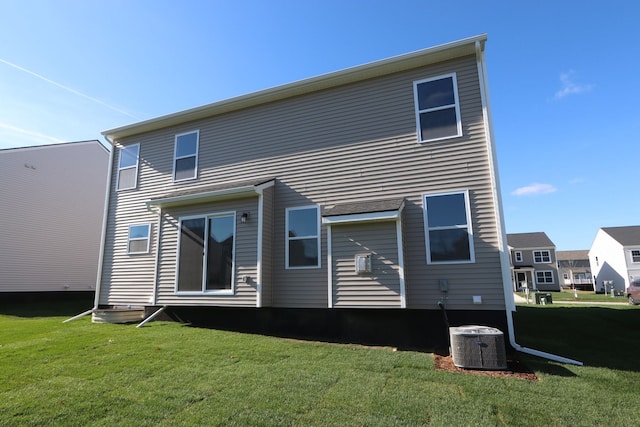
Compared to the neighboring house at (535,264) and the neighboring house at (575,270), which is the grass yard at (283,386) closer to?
the neighboring house at (535,264)

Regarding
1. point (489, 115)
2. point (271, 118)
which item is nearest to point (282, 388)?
point (489, 115)

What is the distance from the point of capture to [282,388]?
13.7 ft

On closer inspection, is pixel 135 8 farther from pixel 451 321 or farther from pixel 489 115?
pixel 451 321

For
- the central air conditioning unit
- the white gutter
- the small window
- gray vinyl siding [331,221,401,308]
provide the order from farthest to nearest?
the small window < gray vinyl siding [331,221,401,308] < the white gutter < the central air conditioning unit

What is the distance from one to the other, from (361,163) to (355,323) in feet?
12.3

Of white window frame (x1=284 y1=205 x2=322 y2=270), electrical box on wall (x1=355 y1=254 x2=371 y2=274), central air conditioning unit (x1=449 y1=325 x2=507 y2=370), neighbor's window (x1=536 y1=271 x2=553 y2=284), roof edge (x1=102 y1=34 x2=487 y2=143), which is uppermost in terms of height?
roof edge (x1=102 y1=34 x2=487 y2=143)

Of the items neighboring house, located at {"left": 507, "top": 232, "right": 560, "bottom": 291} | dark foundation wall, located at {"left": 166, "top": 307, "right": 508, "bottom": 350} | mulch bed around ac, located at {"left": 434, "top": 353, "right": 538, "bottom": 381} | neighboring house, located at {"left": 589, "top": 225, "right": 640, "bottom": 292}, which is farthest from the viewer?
neighboring house, located at {"left": 507, "top": 232, "right": 560, "bottom": 291}

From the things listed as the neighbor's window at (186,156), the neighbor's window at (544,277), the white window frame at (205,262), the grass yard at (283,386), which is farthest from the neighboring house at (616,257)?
the neighbor's window at (186,156)

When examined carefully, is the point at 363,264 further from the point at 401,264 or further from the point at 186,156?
the point at 186,156

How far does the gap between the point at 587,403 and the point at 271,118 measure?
339 inches

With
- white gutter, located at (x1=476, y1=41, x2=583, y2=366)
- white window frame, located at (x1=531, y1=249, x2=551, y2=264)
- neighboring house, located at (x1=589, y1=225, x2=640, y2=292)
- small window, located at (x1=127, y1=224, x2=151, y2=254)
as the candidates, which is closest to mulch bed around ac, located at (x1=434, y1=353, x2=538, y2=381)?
white gutter, located at (x1=476, y1=41, x2=583, y2=366)

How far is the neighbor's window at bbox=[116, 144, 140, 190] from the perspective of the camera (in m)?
11.1

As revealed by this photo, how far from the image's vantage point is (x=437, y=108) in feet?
24.8

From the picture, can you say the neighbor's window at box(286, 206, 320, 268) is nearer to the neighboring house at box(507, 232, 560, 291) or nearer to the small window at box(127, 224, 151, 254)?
the small window at box(127, 224, 151, 254)
